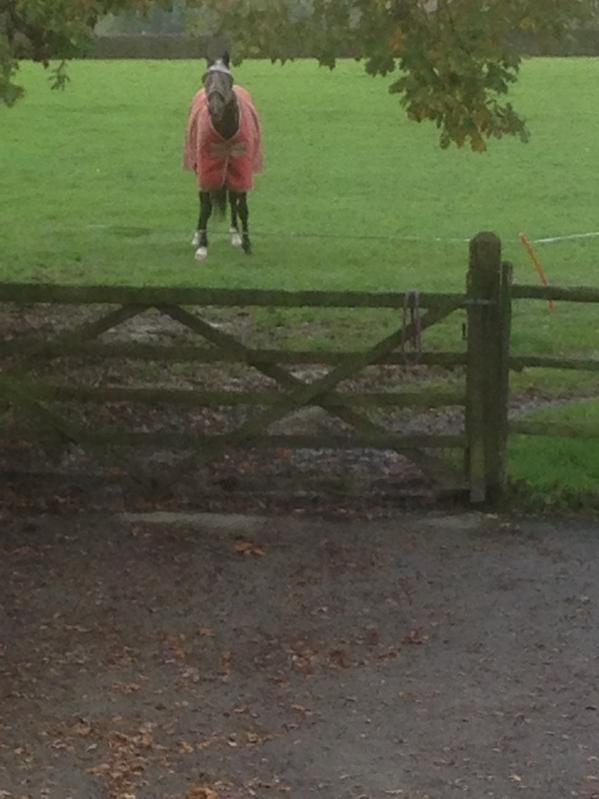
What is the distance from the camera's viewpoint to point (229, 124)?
59.8 feet

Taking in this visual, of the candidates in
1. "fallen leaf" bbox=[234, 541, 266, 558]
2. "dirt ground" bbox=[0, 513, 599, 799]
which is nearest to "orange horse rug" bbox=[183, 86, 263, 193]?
"dirt ground" bbox=[0, 513, 599, 799]

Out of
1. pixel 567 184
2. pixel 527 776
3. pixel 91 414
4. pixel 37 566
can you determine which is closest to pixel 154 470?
pixel 37 566

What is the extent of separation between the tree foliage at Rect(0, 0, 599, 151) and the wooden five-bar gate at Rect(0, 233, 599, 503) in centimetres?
95

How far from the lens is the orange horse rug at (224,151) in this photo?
60.0 feet

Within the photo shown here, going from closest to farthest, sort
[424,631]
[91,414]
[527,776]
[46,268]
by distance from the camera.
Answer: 1. [527,776]
2. [424,631]
3. [91,414]
4. [46,268]

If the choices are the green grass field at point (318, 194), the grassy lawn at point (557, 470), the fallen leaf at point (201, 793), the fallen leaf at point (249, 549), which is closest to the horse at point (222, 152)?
the green grass field at point (318, 194)

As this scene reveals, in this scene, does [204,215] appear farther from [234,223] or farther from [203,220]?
[234,223]

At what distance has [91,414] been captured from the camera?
1095 centimetres

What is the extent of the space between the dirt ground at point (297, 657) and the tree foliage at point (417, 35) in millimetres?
2346

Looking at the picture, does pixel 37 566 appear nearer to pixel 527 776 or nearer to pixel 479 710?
pixel 479 710

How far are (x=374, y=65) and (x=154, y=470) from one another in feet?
8.54

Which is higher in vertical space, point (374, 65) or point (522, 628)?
point (374, 65)

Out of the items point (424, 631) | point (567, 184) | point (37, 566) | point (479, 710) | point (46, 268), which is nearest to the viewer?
point (479, 710)

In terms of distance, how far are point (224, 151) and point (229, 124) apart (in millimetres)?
304
